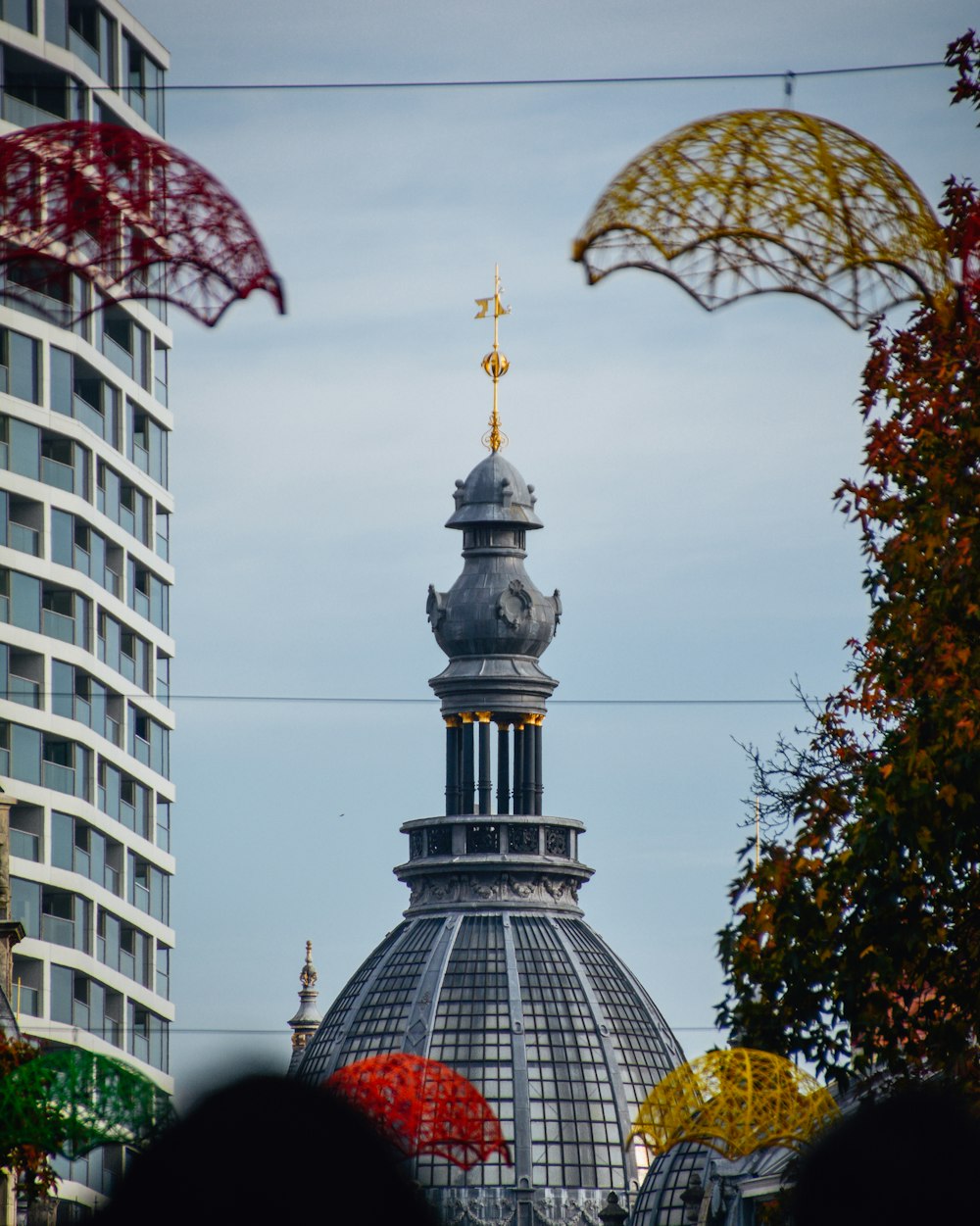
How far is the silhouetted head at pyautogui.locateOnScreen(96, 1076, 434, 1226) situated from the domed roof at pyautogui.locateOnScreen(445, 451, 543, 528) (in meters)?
158

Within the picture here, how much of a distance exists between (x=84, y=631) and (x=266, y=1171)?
2316 inches

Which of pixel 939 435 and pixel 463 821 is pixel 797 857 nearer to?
pixel 939 435

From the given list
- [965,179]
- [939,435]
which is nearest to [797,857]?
[939,435]

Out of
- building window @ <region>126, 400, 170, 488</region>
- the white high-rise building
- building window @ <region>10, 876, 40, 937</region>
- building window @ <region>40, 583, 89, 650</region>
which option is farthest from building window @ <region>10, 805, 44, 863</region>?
building window @ <region>126, 400, 170, 488</region>

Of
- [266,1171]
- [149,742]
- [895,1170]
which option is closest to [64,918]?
[149,742]

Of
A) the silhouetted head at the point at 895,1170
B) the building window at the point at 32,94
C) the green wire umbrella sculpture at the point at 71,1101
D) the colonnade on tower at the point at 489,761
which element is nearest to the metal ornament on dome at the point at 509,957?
the colonnade on tower at the point at 489,761

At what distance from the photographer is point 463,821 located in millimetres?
157250

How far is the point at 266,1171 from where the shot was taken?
30.6 feet

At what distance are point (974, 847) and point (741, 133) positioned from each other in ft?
30.0

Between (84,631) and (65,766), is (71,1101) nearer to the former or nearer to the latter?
(65,766)

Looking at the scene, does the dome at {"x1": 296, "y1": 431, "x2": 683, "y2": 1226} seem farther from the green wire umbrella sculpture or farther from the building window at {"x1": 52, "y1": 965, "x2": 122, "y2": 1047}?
the green wire umbrella sculpture

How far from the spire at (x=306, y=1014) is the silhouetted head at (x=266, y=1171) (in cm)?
17335

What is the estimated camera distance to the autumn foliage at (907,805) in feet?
92.6

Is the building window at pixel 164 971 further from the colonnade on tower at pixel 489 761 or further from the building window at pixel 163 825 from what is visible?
the colonnade on tower at pixel 489 761
